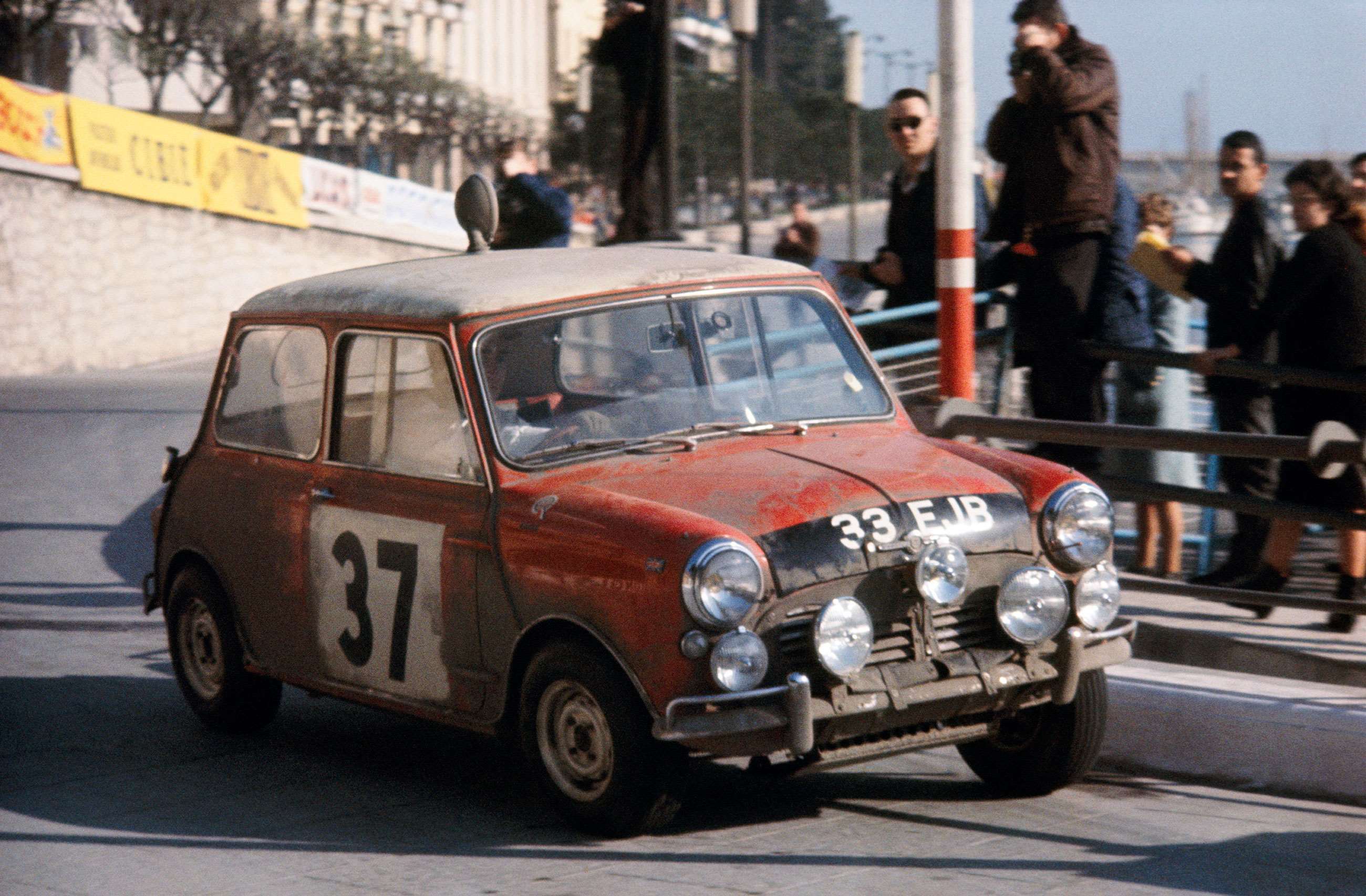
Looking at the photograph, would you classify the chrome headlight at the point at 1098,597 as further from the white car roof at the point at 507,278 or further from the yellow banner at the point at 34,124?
the yellow banner at the point at 34,124

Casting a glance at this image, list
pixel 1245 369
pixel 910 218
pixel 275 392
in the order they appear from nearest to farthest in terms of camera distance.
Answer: pixel 275 392
pixel 1245 369
pixel 910 218

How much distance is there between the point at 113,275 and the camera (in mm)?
30156

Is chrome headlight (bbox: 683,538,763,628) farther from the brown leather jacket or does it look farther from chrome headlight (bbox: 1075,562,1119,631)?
the brown leather jacket

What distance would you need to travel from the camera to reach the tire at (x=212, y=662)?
23.8 ft

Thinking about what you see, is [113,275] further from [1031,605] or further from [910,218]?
[1031,605]

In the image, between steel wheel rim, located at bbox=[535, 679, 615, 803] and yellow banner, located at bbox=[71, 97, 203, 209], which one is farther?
yellow banner, located at bbox=[71, 97, 203, 209]

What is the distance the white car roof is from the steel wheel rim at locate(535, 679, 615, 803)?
4.38 feet

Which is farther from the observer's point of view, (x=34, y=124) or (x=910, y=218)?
(x=34, y=124)

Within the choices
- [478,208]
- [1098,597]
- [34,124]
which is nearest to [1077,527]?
[1098,597]

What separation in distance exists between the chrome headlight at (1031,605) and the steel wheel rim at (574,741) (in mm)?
1176

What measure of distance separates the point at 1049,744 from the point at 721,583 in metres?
1.38

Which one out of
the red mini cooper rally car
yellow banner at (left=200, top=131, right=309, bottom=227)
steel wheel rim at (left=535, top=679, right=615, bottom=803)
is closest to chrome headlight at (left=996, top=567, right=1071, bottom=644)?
the red mini cooper rally car

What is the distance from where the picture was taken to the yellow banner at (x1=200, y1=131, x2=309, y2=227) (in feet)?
111

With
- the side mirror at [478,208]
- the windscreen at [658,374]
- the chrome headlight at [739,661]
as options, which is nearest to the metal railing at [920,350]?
the side mirror at [478,208]
